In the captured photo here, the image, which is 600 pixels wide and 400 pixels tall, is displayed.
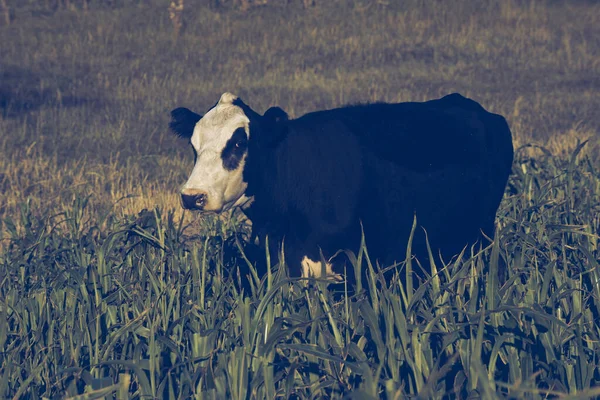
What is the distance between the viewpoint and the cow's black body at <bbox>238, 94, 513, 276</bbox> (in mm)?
5066

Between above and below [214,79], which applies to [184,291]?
above

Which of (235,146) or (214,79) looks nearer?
(235,146)

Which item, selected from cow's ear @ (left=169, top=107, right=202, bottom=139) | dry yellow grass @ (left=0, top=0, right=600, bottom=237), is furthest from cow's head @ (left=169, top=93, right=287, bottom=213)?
dry yellow grass @ (left=0, top=0, right=600, bottom=237)

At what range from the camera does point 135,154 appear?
11.6 m

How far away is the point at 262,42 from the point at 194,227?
13.6 metres

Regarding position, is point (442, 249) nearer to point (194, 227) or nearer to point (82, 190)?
point (194, 227)

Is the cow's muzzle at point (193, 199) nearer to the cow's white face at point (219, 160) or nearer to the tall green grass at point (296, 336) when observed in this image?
the cow's white face at point (219, 160)

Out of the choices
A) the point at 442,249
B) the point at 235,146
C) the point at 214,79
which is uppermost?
the point at 235,146

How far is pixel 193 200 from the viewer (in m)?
4.68

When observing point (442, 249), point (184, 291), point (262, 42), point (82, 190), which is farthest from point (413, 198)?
point (262, 42)

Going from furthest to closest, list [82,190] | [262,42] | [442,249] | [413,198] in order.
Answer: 1. [262,42]
2. [82,190]
3. [442,249]
4. [413,198]

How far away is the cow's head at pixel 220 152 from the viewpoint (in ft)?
15.6

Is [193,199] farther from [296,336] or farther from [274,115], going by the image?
[296,336]

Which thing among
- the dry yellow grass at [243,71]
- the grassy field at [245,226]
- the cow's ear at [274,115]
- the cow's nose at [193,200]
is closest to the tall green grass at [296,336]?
the grassy field at [245,226]
